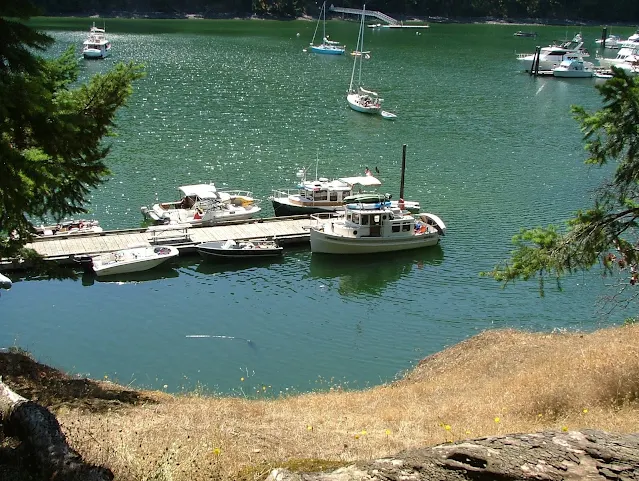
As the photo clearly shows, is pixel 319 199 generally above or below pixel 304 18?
below

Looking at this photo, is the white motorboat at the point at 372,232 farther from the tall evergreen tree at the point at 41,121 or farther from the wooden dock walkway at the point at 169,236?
the tall evergreen tree at the point at 41,121

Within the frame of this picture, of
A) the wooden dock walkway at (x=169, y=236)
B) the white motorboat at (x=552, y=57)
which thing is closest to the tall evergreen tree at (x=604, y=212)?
the wooden dock walkway at (x=169, y=236)

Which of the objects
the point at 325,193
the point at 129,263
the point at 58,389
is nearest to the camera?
the point at 58,389

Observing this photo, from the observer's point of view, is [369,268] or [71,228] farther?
[71,228]

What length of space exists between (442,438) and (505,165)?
44.3 metres

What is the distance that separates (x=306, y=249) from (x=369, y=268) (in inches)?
141

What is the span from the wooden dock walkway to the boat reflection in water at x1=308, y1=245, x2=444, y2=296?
2639 millimetres

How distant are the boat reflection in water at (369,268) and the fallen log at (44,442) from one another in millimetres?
25981

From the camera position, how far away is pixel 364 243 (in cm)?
3903

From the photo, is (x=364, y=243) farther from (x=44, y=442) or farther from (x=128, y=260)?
(x=44, y=442)

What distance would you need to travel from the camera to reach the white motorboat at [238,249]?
3691cm

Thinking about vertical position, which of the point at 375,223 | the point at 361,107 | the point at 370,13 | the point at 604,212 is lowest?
the point at 375,223

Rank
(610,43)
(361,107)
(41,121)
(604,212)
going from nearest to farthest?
(41,121) < (604,212) < (361,107) < (610,43)

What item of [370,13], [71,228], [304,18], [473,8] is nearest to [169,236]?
[71,228]
